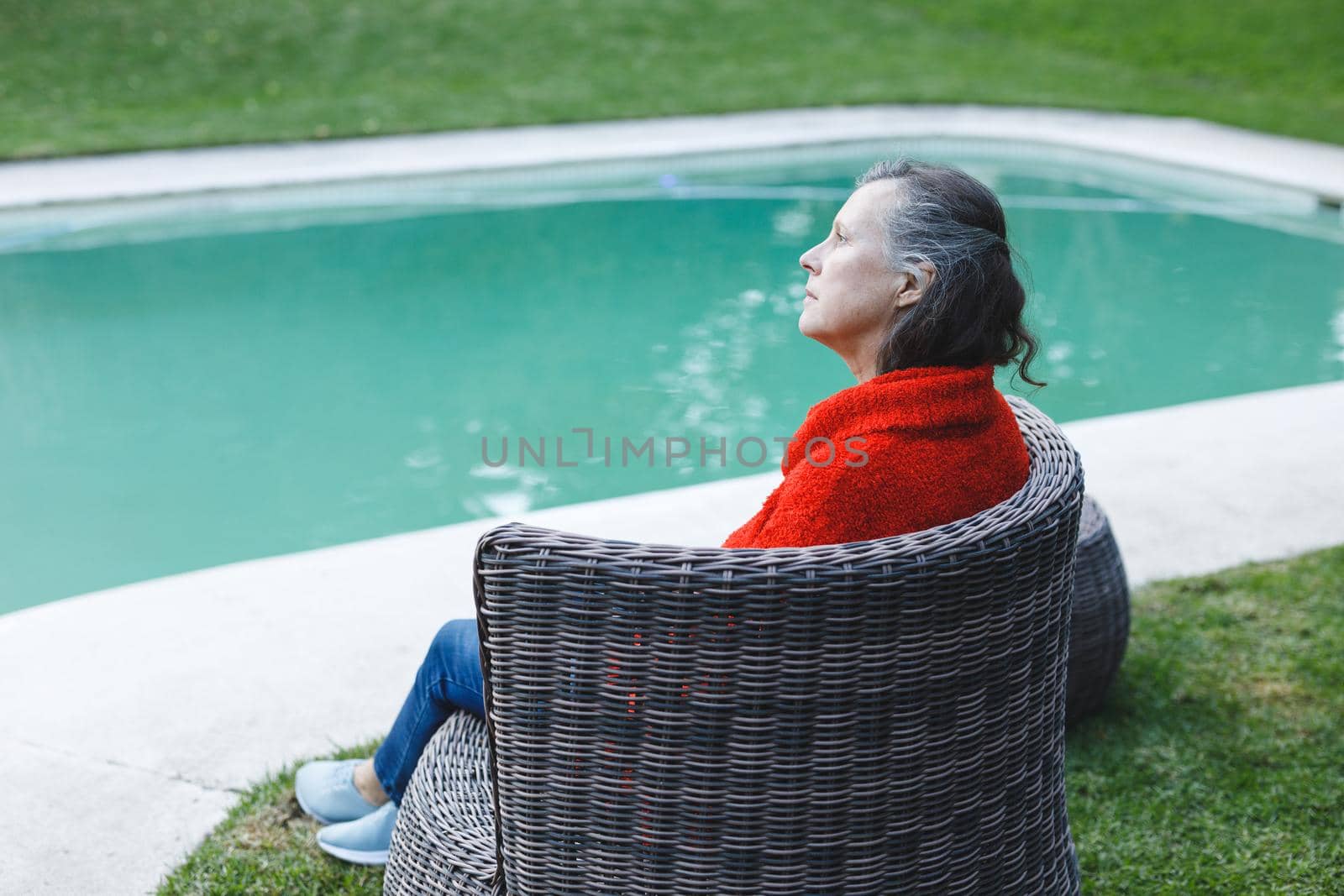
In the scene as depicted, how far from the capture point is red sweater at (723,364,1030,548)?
1388 millimetres

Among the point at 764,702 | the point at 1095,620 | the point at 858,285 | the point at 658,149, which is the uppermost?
the point at 858,285

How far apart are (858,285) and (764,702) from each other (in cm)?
60

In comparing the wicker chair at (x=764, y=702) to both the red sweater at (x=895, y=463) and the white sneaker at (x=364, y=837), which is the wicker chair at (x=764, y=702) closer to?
the red sweater at (x=895, y=463)

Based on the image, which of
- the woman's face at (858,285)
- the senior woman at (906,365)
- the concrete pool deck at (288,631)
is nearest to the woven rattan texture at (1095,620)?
the concrete pool deck at (288,631)

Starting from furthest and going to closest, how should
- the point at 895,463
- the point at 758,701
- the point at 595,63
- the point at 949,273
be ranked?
the point at 595,63 < the point at 949,273 < the point at 895,463 < the point at 758,701

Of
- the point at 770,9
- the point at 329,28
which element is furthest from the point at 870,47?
the point at 329,28

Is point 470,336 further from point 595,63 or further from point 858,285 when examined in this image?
point 595,63

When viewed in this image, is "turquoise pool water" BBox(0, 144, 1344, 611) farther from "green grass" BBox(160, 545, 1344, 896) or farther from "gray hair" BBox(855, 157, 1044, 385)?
"gray hair" BBox(855, 157, 1044, 385)

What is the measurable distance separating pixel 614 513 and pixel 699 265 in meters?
4.26

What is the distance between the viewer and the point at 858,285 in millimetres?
1592

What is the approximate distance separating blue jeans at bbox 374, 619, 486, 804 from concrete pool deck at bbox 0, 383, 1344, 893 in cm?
50

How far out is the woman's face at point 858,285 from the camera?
5.19 ft

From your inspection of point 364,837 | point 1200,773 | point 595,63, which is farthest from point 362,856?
point 595,63

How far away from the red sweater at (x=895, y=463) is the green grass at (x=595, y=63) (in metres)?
9.18
